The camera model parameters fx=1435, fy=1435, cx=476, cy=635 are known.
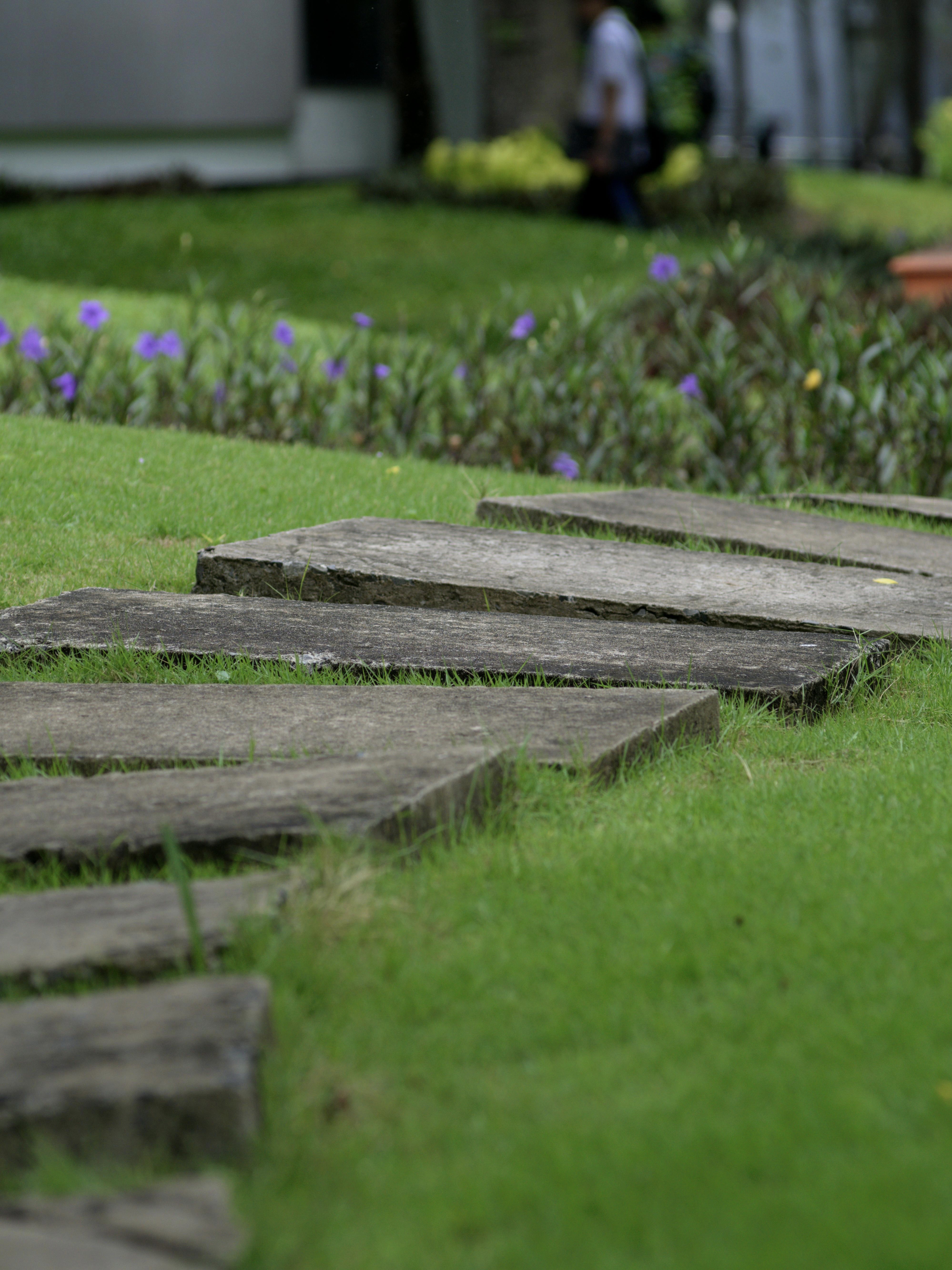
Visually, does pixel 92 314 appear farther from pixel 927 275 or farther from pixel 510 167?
pixel 510 167

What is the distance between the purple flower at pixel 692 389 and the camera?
5371 millimetres

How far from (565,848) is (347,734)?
0.45 meters

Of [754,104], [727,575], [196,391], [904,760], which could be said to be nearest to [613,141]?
[196,391]

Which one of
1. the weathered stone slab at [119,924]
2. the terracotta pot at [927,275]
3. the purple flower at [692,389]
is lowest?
the weathered stone slab at [119,924]

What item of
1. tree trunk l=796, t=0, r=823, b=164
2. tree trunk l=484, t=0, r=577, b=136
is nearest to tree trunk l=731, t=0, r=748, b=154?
tree trunk l=796, t=0, r=823, b=164

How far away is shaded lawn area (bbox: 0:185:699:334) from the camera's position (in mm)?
11758

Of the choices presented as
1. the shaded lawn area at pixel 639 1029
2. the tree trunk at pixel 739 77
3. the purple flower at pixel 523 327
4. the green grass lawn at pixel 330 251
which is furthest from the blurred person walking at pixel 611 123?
the tree trunk at pixel 739 77

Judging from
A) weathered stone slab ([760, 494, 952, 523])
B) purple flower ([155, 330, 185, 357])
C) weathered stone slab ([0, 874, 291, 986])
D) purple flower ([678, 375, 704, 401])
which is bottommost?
weathered stone slab ([760, 494, 952, 523])

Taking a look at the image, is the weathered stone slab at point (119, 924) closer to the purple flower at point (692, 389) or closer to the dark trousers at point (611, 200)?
the purple flower at point (692, 389)

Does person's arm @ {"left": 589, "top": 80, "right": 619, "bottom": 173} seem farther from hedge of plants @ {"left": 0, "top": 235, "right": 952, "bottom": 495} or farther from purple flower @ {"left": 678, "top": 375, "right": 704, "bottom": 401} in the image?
purple flower @ {"left": 678, "top": 375, "right": 704, "bottom": 401}

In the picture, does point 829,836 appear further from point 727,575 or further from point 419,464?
point 419,464

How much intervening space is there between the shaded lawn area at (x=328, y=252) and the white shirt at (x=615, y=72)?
1.12 m

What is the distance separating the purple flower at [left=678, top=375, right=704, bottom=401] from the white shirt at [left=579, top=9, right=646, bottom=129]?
813cm

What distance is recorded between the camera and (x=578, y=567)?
341 centimetres
